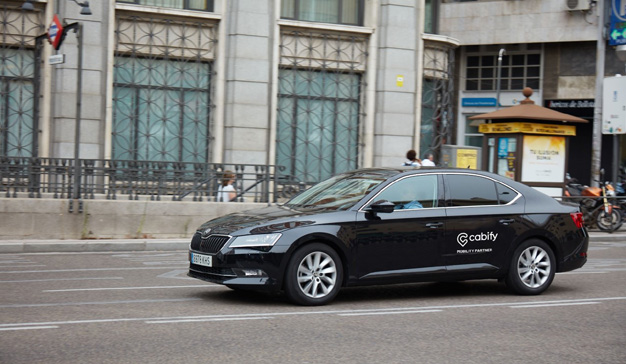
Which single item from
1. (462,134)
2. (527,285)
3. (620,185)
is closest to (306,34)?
(620,185)

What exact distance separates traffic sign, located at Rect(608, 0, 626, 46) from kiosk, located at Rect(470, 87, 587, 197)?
5.45 m

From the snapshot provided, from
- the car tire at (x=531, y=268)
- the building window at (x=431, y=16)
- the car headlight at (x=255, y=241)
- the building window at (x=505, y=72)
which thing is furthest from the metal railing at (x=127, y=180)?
Result: the building window at (x=505, y=72)

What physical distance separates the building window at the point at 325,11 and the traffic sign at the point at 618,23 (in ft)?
23.6

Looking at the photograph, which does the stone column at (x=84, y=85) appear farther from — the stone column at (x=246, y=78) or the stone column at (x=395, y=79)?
the stone column at (x=395, y=79)

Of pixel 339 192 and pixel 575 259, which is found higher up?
pixel 339 192

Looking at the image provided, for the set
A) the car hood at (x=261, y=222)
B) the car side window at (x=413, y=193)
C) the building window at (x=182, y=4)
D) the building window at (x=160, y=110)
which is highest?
the building window at (x=182, y=4)

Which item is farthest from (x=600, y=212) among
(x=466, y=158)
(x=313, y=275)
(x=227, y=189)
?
(x=313, y=275)

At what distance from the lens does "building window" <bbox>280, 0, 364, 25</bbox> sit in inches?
900

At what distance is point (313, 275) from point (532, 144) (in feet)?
40.8

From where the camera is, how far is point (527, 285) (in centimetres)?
1047

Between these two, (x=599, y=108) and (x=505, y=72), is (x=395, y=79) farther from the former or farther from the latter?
(x=505, y=72)

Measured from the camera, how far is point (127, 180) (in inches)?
669

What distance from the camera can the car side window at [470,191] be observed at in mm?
10180

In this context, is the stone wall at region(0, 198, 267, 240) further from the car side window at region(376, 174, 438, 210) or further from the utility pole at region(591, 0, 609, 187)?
the utility pole at region(591, 0, 609, 187)
